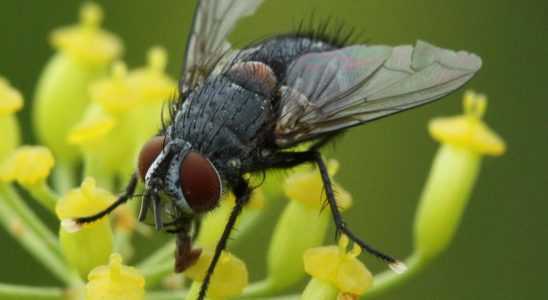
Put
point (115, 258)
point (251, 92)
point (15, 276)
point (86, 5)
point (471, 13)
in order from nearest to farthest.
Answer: point (115, 258)
point (251, 92)
point (15, 276)
point (86, 5)
point (471, 13)

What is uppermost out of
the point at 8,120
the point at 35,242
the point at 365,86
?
the point at 365,86

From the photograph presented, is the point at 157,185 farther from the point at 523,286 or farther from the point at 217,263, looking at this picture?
the point at 523,286

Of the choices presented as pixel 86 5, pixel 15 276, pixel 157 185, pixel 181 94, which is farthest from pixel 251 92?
pixel 86 5

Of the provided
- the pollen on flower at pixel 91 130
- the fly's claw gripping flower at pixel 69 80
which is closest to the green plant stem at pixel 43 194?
the pollen on flower at pixel 91 130

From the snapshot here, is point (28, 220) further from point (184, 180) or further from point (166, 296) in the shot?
point (184, 180)

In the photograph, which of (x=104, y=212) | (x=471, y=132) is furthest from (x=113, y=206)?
(x=471, y=132)
